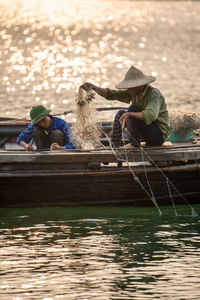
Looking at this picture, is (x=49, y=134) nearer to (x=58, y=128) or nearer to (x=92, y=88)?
(x=58, y=128)

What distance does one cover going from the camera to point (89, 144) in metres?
9.55

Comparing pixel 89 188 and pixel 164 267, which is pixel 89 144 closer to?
pixel 89 188

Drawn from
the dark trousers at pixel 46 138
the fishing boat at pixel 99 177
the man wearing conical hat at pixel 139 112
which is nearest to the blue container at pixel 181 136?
the fishing boat at pixel 99 177

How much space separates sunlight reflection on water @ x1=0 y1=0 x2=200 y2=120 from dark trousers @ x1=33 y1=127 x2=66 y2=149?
1.56 m

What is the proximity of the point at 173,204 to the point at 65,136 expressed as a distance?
5.55 ft

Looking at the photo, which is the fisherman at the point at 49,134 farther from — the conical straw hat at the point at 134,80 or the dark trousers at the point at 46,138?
the conical straw hat at the point at 134,80

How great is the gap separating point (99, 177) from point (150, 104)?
1.13 meters

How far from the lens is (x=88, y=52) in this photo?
3769 cm

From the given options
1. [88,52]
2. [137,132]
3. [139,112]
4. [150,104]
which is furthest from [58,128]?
[88,52]

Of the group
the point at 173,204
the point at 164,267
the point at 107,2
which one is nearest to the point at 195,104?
the point at 173,204

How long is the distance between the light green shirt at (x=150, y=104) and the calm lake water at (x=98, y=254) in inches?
46.5

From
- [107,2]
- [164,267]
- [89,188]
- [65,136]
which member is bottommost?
[164,267]

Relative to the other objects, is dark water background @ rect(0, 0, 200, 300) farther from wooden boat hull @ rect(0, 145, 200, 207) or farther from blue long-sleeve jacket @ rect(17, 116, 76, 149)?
blue long-sleeve jacket @ rect(17, 116, 76, 149)

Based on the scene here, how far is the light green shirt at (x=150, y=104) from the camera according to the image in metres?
8.99
